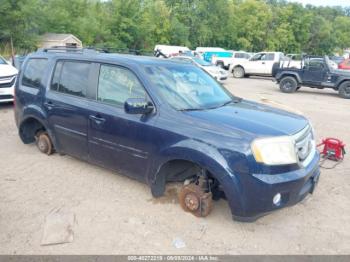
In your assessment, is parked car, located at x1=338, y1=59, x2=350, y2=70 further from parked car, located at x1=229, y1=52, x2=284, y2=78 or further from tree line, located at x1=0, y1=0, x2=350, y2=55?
tree line, located at x1=0, y1=0, x2=350, y2=55

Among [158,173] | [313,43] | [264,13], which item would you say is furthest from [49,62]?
[313,43]

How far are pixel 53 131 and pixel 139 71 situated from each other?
1771 mm

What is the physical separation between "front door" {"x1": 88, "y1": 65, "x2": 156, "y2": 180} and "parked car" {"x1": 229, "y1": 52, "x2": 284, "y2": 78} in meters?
18.1

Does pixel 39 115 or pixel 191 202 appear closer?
pixel 191 202

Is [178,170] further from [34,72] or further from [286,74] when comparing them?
[286,74]

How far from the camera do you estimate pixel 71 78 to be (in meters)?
4.61

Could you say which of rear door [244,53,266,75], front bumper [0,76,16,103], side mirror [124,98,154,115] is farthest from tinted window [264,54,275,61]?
side mirror [124,98,154,115]

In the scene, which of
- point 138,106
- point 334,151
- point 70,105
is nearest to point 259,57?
point 334,151

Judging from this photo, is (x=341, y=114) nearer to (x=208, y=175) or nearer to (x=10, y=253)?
(x=208, y=175)

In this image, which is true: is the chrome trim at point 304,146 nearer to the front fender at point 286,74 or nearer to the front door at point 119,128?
the front door at point 119,128

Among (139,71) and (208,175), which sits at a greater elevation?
(139,71)

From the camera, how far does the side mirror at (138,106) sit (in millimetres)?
3572

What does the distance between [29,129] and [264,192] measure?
411 cm

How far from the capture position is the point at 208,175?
3.60m
